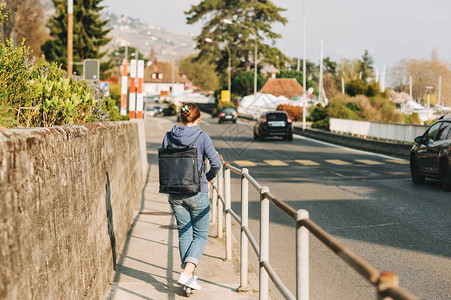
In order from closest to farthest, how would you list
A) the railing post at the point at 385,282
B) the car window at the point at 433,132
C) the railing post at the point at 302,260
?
the railing post at the point at 385,282 → the railing post at the point at 302,260 → the car window at the point at 433,132

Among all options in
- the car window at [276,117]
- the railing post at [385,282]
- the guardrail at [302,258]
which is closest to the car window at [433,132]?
the guardrail at [302,258]

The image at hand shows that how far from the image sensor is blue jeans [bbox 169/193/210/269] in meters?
6.26

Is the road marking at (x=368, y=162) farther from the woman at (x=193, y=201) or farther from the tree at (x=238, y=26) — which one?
the tree at (x=238, y=26)

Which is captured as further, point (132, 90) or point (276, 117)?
point (276, 117)

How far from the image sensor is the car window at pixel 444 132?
14.4 m

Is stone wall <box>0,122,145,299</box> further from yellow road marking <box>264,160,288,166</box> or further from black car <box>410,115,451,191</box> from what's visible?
yellow road marking <box>264,160,288,166</box>

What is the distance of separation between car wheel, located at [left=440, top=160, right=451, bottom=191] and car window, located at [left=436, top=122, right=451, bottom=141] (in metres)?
0.66

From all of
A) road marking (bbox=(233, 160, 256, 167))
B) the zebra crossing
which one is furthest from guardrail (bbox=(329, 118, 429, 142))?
road marking (bbox=(233, 160, 256, 167))

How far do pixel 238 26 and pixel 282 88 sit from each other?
2385 cm

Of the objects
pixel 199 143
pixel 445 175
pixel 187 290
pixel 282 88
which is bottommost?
pixel 187 290

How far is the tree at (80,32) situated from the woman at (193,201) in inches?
1920

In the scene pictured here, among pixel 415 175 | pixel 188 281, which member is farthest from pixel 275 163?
pixel 188 281

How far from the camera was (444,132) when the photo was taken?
47.9 ft

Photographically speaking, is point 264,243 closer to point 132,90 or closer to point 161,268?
point 161,268
